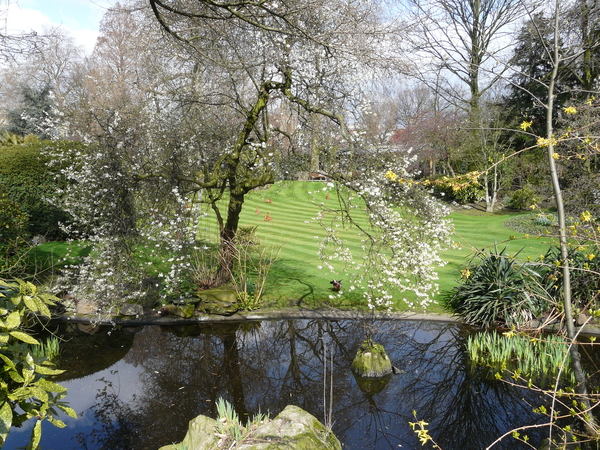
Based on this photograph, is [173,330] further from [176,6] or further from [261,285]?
[176,6]

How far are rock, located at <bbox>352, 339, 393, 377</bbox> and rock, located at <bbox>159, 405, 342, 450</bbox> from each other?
204cm

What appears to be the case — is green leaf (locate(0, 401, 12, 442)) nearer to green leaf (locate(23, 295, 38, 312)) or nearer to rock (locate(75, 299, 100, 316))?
green leaf (locate(23, 295, 38, 312))

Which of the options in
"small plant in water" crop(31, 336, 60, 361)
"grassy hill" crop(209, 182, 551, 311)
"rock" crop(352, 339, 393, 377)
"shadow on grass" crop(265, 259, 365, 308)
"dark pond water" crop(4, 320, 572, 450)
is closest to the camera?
"dark pond water" crop(4, 320, 572, 450)

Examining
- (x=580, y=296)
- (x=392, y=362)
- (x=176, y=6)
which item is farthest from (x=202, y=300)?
(x=580, y=296)

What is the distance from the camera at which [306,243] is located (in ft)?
43.7

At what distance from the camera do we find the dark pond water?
5.00 metres

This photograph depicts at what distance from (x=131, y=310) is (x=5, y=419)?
20.7 feet

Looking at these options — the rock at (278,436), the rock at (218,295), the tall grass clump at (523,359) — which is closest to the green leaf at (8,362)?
the rock at (278,436)

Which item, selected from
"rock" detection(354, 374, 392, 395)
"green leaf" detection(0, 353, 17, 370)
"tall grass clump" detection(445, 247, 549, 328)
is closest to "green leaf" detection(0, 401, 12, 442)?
"green leaf" detection(0, 353, 17, 370)

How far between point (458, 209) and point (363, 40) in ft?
50.6

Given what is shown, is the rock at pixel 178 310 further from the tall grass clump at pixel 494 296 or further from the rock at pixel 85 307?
the tall grass clump at pixel 494 296

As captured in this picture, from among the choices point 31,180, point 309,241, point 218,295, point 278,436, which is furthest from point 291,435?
point 31,180

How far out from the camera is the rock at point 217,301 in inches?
332

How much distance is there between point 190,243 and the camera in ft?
26.9
